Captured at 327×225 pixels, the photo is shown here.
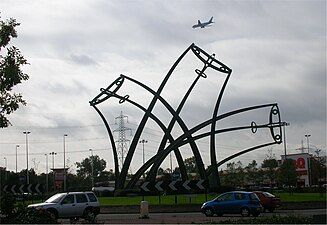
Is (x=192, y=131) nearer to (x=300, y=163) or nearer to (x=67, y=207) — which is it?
(x=67, y=207)

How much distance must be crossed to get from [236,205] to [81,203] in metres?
8.88

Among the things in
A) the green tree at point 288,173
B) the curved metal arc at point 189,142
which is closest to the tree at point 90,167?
the green tree at point 288,173

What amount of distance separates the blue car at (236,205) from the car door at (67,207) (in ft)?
26.2

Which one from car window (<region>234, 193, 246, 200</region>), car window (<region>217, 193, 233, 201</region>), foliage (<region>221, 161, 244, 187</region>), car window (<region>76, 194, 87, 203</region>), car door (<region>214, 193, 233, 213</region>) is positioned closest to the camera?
car window (<region>76, 194, 87, 203</region>)

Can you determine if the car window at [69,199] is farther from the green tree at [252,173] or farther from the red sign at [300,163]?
the red sign at [300,163]

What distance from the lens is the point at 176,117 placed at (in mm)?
74375

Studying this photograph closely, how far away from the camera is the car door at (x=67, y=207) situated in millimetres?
30547

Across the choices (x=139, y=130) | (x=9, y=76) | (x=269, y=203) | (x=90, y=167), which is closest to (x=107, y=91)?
(x=139, y=130)

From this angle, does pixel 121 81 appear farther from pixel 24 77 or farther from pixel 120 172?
pixel 24 77

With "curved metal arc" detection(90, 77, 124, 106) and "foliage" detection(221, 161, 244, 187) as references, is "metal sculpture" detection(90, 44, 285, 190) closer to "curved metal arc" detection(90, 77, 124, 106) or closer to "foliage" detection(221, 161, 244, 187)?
"curved metal arc" detection(90, 77, 124, 106)

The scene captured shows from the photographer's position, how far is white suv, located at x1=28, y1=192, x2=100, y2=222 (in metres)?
30.4

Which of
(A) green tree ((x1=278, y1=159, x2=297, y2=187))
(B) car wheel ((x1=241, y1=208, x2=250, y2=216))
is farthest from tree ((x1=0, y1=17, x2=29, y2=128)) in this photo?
(A) green tree ((x1=278, y1=159, x2=297, y2=187))

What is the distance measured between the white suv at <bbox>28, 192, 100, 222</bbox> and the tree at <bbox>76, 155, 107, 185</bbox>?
146337 millimetres

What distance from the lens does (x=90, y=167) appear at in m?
187
